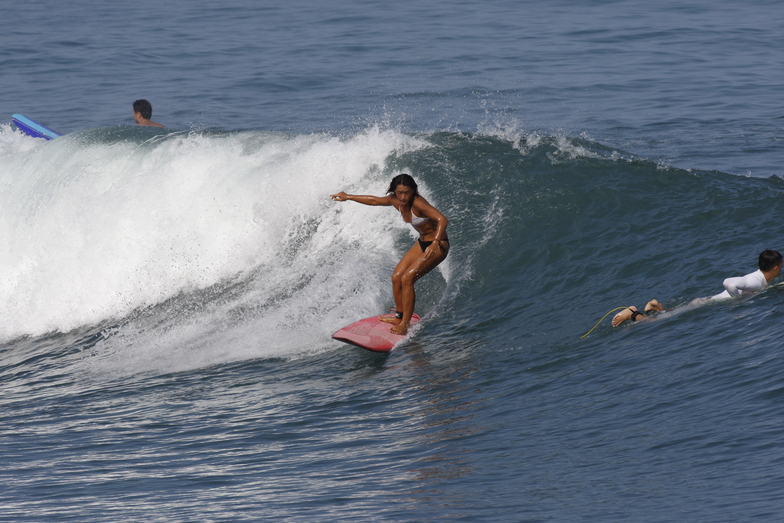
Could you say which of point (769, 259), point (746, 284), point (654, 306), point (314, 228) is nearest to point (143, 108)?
point (314, 228)

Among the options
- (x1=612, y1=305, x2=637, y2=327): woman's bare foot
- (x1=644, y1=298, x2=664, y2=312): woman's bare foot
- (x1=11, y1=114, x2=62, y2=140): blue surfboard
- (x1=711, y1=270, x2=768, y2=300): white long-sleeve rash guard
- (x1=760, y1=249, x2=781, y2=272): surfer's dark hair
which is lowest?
(x1=612, y1=305, x2=637, y2=327): woman's bare foot

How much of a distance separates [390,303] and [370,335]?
4.50 ft

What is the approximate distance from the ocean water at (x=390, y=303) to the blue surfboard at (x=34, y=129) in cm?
43

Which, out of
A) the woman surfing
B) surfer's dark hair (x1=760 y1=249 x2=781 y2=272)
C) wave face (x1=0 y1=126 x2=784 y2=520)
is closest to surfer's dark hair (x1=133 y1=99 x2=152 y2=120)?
wave face (x1=0 y1=126 x2=784 y2=520)

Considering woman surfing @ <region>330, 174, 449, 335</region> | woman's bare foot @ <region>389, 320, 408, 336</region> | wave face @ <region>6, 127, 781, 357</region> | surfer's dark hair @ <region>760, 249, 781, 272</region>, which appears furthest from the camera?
wave face @ <region>6, 127, 781, 357</region>

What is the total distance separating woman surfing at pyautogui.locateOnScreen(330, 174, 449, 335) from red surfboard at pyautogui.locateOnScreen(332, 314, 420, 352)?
0.10 metres

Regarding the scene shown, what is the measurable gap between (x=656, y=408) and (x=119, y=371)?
548cm

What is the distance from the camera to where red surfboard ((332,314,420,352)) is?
8336 mm

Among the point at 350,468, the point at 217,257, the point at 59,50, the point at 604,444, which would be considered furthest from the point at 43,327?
the point at 59,50

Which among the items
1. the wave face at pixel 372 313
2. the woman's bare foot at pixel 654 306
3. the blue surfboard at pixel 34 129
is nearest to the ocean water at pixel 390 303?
the wave face at pixel 372 313

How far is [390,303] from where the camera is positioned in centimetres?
981

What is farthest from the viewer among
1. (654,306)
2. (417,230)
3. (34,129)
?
(34,129)

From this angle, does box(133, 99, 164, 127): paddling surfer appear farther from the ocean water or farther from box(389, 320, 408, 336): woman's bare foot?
box(389, 320, 408, 336): woman's bare foot

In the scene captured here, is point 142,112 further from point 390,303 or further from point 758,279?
point 758,279
